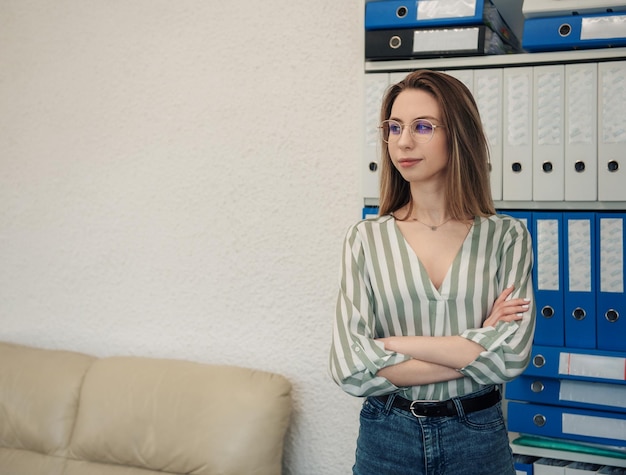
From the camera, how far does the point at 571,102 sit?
193cm

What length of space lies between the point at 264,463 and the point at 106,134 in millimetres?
1294

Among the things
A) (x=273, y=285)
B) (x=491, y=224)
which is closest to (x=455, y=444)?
(x=491, y=224)

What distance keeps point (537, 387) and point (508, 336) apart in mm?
574

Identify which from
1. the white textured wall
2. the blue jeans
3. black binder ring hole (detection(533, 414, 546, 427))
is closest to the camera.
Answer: the blue jeans

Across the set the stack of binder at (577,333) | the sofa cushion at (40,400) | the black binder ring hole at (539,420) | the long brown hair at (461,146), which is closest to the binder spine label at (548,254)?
the stack of binder at (577,333)

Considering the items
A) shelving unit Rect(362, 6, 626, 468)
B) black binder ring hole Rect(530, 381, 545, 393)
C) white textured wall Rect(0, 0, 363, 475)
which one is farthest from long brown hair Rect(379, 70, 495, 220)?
white textured wall Rect(0, 0, 363, 475)

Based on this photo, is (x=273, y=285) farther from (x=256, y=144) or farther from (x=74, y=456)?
(x=74, y=456)

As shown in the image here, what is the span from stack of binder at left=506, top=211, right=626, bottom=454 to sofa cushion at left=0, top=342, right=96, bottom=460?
4.80 ft

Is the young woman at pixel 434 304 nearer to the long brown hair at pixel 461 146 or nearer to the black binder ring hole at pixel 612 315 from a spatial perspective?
the long brown hair at pixel 461 146

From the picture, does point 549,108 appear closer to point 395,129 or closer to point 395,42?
point 395,42

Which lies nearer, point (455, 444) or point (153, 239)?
point (455, 444)

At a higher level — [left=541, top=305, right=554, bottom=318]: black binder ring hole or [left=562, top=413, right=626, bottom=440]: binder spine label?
[left=541, top=305, right=554, bottom=318]: black binder ring hole

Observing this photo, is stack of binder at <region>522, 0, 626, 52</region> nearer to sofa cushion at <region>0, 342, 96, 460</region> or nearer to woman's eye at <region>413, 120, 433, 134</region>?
woman's eye at <region>413, 120, 433, 134</region>

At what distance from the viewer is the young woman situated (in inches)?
57.5
